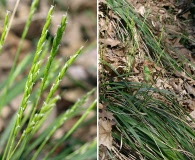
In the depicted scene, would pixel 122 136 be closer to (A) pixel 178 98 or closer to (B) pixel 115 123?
(B) pixel 115 123

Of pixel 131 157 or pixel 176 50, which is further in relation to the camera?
pixel 176 50

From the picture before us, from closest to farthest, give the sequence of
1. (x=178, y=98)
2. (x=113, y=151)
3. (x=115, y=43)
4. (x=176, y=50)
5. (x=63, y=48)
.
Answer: (x=113, y=151), (x=115, y=43), (x=178, y=98), (x=176, y=50), (x=63, y=48)

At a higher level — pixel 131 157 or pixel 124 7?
pixel 124 7

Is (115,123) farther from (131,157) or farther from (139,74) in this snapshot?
(139,74)


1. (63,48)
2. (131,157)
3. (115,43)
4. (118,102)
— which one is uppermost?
(63,48)

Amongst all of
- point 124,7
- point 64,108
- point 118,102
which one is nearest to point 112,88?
point 118,102

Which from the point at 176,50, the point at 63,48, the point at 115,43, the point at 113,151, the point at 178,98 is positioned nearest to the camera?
the point at 113,151
